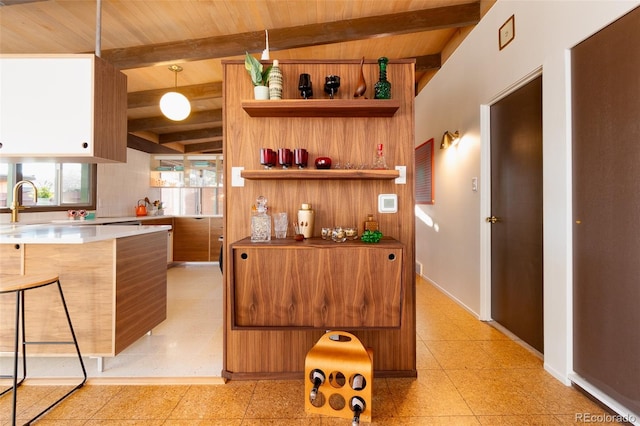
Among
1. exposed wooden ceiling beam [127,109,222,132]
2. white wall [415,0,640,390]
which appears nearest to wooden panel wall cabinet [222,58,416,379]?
white wall [415,0,640,390]

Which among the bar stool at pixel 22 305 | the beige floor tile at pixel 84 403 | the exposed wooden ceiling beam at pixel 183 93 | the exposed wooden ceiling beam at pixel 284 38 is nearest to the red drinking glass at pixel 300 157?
the bar stool at pixel 22 305

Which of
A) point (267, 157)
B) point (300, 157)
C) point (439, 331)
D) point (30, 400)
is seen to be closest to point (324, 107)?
point (300, 157)

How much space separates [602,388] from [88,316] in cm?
317

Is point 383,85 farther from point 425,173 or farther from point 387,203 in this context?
point 425,173

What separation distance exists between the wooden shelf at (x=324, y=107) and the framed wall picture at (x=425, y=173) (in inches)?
103

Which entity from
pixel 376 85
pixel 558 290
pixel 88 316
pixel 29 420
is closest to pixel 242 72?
pixel 376 85

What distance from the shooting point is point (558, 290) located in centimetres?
197

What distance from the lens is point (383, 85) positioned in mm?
1851

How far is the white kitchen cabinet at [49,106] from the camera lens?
220cm

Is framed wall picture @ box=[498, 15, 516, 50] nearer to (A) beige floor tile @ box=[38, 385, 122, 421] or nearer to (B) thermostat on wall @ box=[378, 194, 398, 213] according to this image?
(B) thermostat on wall @ box=[378, 194, 398, 213]

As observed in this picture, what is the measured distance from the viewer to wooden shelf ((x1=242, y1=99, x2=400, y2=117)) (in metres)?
1.78

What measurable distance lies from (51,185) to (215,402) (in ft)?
13.3

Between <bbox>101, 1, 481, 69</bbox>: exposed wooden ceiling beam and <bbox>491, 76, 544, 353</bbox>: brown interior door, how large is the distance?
144 cm

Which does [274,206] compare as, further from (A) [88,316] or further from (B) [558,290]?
(B) [558,290]
